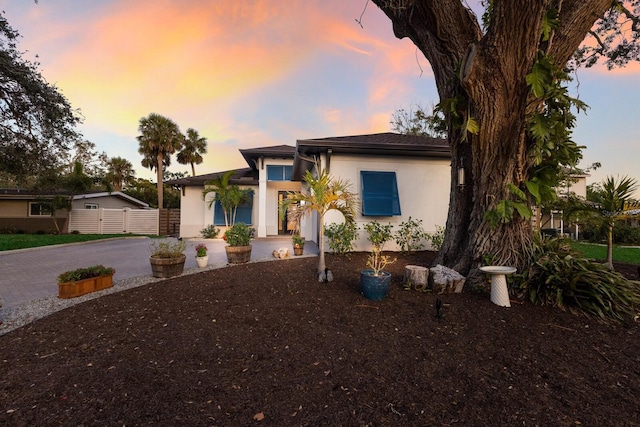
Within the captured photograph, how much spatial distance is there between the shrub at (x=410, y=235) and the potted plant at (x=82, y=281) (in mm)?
7042

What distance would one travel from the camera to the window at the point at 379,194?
24.8ft

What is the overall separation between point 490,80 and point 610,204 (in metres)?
4.14

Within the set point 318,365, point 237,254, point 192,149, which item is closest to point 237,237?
point 237,254

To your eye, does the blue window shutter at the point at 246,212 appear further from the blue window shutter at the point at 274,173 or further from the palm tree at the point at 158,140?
the palm tree at the point at 158,140

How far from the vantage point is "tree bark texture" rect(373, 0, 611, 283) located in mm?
3688

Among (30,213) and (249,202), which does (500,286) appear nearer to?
(249,202)

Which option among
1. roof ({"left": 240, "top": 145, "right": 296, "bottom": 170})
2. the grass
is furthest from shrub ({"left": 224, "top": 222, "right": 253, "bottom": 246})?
the grass

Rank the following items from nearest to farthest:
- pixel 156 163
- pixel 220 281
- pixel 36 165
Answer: pixel 220 281 < pixel 36 165 < pixel 156 163

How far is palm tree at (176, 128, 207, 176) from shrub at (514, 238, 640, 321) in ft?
74.7

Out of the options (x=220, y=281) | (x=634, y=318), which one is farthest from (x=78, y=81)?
→ (x=634, y=318)

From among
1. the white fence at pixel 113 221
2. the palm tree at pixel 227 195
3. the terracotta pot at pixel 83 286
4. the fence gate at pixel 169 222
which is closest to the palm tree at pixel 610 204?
the terracotta pot at pixel 83 286

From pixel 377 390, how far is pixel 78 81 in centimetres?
1280

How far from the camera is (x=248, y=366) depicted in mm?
2309

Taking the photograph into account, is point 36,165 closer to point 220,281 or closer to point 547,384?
point 220,281
